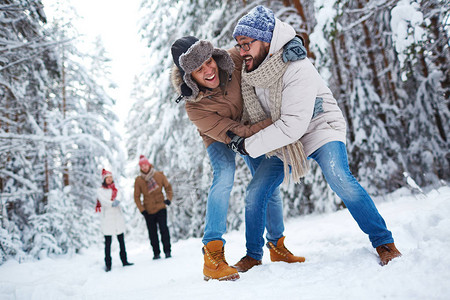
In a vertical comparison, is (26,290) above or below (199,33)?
below

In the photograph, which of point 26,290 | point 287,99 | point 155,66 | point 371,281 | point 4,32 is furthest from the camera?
point 155,66

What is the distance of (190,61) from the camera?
274cm

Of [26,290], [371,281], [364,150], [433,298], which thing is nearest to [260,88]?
[371,281]

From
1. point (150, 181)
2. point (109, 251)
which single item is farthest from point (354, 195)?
point (150, 181)

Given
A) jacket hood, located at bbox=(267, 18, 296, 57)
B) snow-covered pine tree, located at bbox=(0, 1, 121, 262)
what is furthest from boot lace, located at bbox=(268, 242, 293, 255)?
snow-covered pine tree, located at bbox=(0, 1, 121, 262)

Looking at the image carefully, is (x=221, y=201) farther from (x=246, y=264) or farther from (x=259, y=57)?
(x=259, y=57)

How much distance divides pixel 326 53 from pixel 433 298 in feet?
16.8

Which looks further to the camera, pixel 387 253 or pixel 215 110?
pixel 215 110

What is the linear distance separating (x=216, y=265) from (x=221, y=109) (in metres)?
1.30

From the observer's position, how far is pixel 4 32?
5.57 metres

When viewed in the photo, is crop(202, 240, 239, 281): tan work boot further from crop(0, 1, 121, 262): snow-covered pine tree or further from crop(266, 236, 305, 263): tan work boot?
crop(0, 1, 121, 262): snow-covered pine tree

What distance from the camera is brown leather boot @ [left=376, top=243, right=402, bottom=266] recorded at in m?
2.21

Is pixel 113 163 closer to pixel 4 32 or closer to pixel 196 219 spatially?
pixel 196 219

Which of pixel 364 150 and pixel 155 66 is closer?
pixel 364 150
